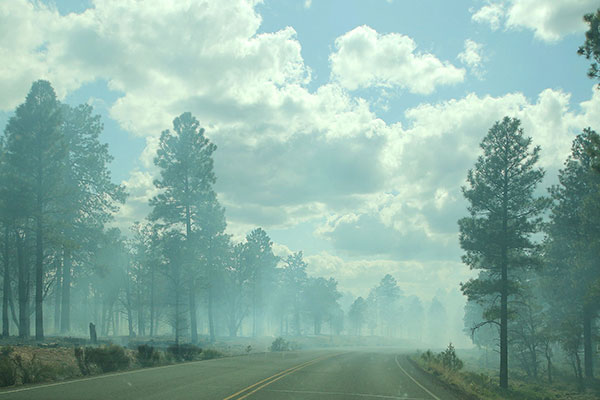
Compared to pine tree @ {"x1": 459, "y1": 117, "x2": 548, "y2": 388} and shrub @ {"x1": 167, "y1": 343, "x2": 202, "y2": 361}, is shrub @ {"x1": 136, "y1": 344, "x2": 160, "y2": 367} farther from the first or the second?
pine tree @ {"x1": 459, "y1": 117, "x2": 548, "y2": 388}

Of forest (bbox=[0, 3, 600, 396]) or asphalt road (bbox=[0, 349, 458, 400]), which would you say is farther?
forest (bbox=[0, 3, 600, 396])

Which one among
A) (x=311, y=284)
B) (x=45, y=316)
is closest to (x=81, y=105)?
(x=45, y=316)

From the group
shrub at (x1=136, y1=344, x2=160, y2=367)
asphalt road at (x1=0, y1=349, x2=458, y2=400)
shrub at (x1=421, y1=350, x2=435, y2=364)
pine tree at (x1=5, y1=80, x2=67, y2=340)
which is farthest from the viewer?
shrub at (x1=421, y1=350, x2=435, y2=364)

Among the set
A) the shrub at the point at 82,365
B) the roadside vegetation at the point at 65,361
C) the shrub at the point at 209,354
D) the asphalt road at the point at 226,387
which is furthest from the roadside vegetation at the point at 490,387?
the roadside vegetation at the point at 65,361

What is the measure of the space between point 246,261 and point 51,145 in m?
39.4

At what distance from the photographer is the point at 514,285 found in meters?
26.6

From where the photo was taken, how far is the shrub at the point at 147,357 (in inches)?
845

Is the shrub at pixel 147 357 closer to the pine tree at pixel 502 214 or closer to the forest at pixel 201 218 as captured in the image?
the forest at pixel 201 218

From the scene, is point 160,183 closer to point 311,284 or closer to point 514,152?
→ point 514,152

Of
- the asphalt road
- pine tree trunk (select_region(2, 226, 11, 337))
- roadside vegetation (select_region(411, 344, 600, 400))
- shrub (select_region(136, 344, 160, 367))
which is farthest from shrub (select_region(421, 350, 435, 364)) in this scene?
pine tree trunk (select_region(2, 226, 11, 337))

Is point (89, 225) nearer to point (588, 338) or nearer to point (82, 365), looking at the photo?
point (82, 365)

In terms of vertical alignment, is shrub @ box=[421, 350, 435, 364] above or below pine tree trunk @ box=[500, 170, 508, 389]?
below

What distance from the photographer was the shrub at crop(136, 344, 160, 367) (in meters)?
21.5

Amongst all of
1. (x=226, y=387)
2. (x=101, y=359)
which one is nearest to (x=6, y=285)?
(x=101, y=359)
